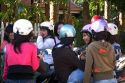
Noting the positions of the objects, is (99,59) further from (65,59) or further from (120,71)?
(120,71)

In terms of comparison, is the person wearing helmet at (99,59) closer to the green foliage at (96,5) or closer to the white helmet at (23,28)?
the white helmet at (23,28)

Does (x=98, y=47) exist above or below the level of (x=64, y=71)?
above

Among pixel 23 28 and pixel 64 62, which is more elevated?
pixel 23 28

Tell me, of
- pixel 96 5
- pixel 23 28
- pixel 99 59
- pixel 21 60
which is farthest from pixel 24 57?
pixel 96 5

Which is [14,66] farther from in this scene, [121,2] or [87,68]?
[121,2]

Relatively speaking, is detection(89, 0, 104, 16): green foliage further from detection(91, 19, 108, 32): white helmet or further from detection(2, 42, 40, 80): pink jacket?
detection(2, 42, 40, 80): pink jacket

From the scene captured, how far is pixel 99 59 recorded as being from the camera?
247 inches

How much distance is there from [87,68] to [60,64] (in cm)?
72

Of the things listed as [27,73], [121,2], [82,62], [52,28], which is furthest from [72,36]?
[121,2]

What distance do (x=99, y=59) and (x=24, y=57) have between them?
1134mm

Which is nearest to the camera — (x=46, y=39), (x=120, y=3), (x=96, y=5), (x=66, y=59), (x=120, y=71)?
(x=66, y=59)

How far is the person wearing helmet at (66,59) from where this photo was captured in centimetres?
657

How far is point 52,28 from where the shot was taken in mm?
8336

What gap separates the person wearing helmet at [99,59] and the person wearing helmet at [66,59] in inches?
12.3
